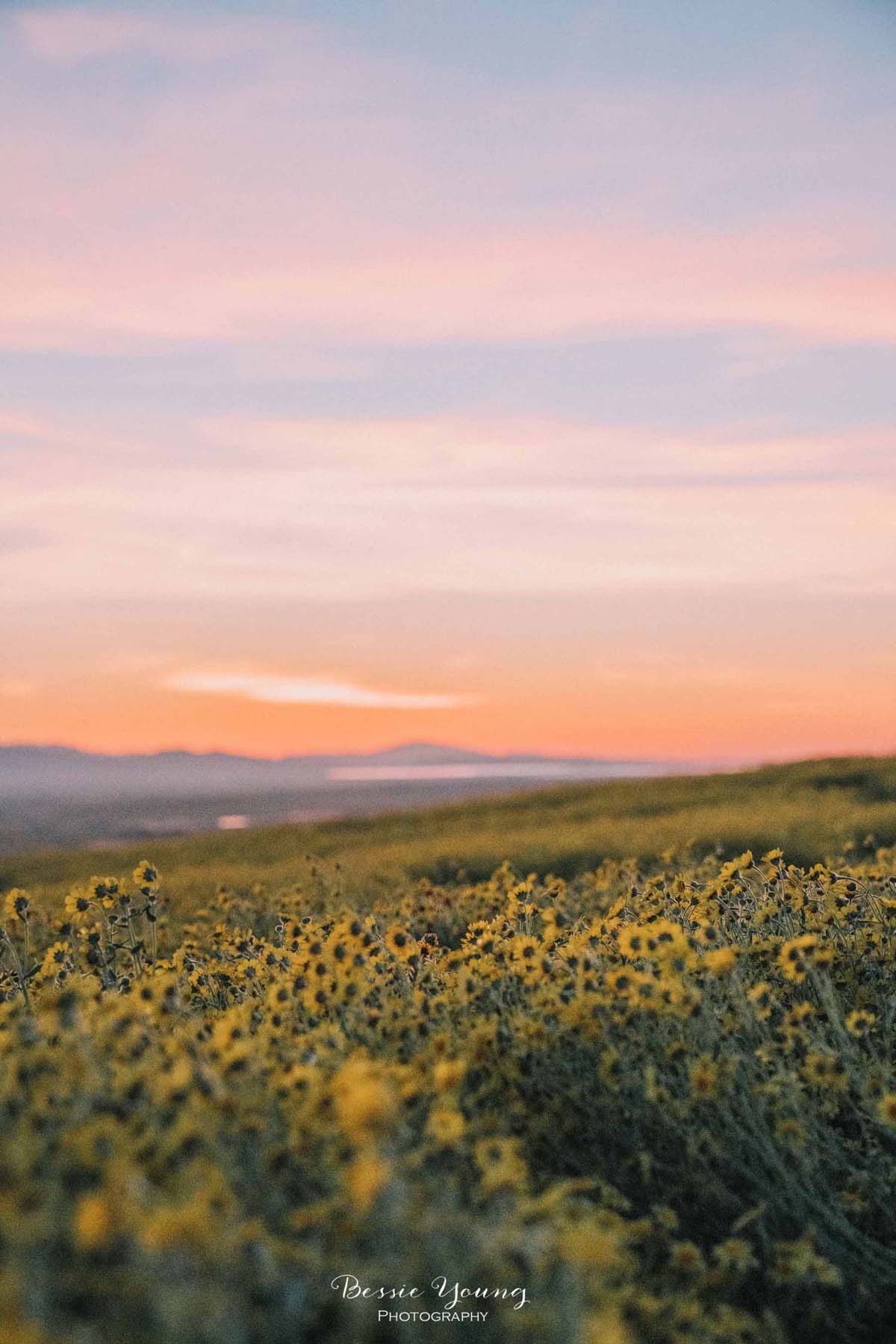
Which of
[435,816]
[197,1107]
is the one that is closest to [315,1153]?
[197,1107]

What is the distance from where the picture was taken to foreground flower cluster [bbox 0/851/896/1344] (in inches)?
91.7

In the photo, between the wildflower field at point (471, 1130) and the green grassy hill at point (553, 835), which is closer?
the wildflower field at point (471, 1130)

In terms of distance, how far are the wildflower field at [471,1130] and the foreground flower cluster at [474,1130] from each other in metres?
0.01

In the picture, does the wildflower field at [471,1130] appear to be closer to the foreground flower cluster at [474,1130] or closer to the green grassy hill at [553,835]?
the foreground flower cluster at [474,1130]

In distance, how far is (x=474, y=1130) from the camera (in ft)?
11.3

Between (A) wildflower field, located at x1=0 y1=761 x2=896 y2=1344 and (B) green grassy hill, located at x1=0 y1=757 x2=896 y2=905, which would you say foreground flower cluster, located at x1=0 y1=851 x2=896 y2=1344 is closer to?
(A) wildflower field, located at x1=0 y1=761 x2=896 y2=1344

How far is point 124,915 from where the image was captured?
5875mm

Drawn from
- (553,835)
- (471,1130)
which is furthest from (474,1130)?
(553,835)

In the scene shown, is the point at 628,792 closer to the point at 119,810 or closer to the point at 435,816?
the point at 435,816

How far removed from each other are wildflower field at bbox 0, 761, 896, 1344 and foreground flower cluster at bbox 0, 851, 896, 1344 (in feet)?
0.05

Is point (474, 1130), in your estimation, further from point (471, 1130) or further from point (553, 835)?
point (553, 835)

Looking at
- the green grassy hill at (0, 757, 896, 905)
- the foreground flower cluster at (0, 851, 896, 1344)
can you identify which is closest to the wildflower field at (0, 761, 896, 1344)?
the foreground flower cluster at (0, 851, 896, 1344)

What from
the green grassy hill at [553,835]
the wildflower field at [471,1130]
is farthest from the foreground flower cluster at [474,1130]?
the green grassy hill at [553,835]

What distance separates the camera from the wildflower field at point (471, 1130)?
91.9 inches
